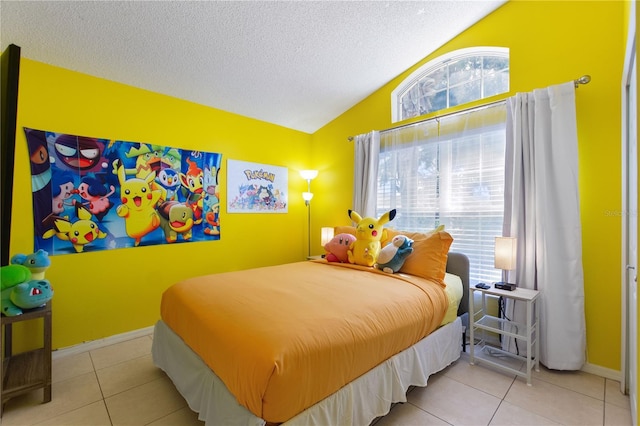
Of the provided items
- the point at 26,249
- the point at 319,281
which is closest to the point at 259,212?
the point at 319,281

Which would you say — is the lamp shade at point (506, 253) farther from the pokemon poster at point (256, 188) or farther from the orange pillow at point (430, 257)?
the pokemon poster at point (256, 188)

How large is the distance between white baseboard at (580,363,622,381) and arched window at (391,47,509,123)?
2.36 meters

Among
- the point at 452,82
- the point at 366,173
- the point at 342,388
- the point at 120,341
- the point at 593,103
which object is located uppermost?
the point at 452,82

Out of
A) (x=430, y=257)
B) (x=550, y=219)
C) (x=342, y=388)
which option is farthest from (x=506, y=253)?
(x=342, y=388)

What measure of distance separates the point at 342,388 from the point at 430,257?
4.43ft

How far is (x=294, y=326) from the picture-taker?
137 cm

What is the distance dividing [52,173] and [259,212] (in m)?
2.02

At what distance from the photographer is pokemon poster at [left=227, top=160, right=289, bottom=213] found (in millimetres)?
3479

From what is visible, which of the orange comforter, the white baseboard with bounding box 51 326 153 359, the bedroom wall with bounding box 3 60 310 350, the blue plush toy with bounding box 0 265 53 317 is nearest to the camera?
the orange comforter

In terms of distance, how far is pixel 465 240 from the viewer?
2764mm

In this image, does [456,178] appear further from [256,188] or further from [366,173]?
[256,188]

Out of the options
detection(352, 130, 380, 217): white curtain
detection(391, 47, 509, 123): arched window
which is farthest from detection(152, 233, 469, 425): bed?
detection(391, 47, 509, 123): arched window

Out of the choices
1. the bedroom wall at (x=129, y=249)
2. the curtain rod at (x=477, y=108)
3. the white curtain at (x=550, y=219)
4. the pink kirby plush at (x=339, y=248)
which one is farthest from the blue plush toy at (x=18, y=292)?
the white curtain at (x=550, y=219)

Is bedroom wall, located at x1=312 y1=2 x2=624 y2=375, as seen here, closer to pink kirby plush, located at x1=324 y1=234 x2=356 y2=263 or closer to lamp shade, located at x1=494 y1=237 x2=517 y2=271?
lamp shade, located at x1=494 y1=237 x2=517 y2=271
